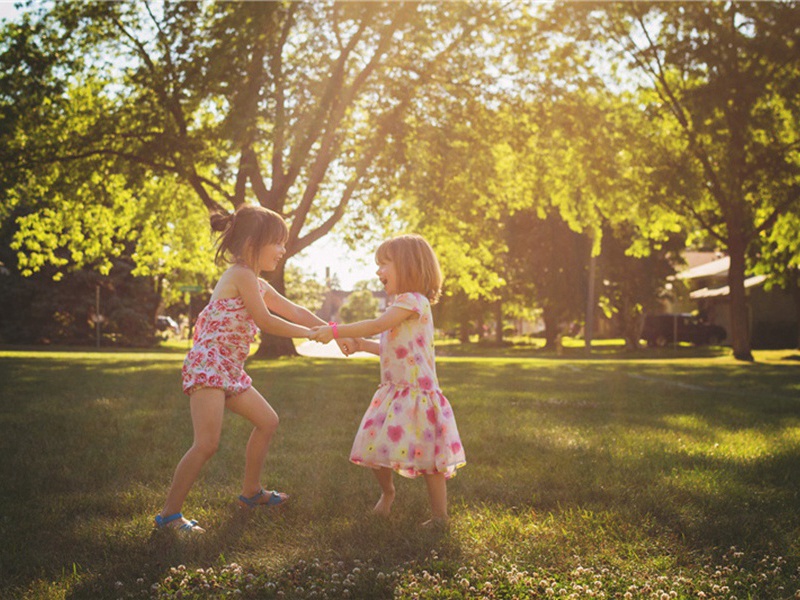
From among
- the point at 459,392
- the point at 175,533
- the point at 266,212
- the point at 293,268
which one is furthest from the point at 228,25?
the point at 293,268

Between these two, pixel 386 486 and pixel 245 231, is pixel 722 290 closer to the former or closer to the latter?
pixel 386 486

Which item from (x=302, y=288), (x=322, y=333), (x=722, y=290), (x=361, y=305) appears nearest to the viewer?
(x=322, y=333)

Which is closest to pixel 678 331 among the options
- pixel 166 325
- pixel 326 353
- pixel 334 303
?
pixel 326 353

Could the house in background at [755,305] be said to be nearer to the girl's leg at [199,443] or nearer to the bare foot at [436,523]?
the bare foot at [436,523]

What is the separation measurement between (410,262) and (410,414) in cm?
93

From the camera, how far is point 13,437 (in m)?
7.31

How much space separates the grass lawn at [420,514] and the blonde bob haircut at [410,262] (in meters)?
1.37

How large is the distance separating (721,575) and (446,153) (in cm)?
1878

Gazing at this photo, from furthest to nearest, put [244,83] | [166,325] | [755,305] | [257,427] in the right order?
[166,325] < [755,305] < [244,83] < [257,427]

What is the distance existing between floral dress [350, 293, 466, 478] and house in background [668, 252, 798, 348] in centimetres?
3843

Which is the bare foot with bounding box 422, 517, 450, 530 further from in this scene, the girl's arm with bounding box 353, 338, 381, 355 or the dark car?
the dark car

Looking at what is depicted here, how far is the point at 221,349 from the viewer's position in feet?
15.6

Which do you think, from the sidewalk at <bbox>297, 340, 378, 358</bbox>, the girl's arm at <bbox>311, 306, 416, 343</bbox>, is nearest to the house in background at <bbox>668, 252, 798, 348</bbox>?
the sidewalk at <bbox>297, 340, 378, 358</bbox>

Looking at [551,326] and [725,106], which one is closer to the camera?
[725,106]
